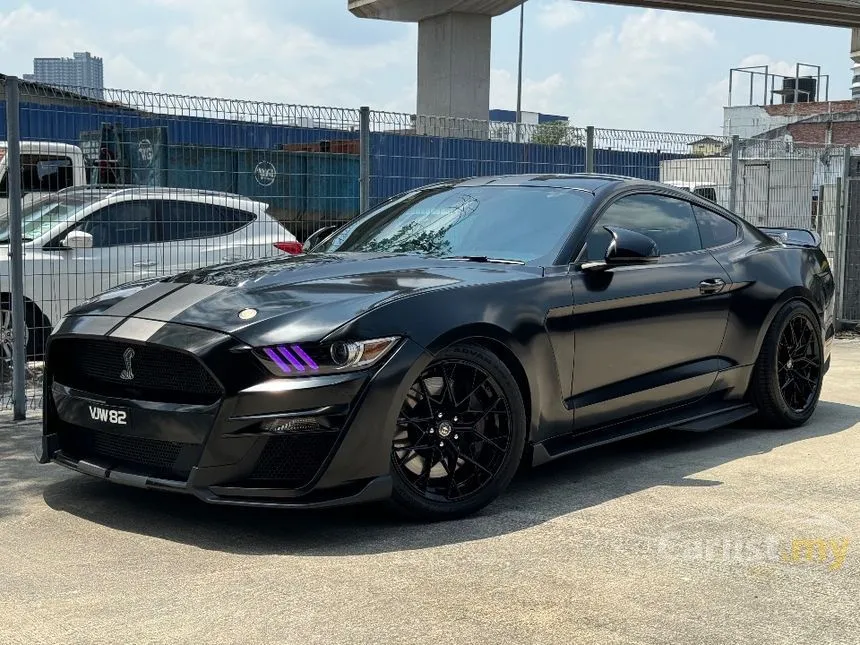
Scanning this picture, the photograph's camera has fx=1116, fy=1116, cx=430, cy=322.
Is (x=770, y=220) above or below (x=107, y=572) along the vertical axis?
above

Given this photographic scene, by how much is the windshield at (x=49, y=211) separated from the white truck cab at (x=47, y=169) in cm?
8

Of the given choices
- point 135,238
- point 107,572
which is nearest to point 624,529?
point 107,572

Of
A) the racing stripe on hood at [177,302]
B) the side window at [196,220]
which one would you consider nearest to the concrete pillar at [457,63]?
the side window at [196,220]

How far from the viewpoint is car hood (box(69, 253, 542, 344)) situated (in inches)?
173

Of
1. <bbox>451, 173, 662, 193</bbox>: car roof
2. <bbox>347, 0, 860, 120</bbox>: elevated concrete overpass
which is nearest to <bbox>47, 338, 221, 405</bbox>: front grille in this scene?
<bbox>451, 173, 662, 193</bbox>: car roof

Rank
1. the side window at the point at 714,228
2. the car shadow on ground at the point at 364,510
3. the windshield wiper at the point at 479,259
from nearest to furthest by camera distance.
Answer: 1. the car shadow on ground at the point at 364,510
2. the windshield wiper at the point at 479,259
3. the side window at the point at 714,228

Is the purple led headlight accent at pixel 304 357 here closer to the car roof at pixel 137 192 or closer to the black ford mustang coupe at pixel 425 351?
the black ford mustang coupe at pixel 425 351

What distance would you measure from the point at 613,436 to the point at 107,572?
2.58 meters

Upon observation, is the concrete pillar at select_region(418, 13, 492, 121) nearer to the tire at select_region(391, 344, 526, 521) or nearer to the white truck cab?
the white truck cab

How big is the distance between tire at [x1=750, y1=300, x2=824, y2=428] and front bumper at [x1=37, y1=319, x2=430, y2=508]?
2921mm

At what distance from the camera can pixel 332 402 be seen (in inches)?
169

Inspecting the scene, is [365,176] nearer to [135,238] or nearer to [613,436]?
[135,238]

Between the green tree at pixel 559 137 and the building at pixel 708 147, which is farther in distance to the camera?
the building at pixel 708 147

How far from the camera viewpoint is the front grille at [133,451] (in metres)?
4.39
